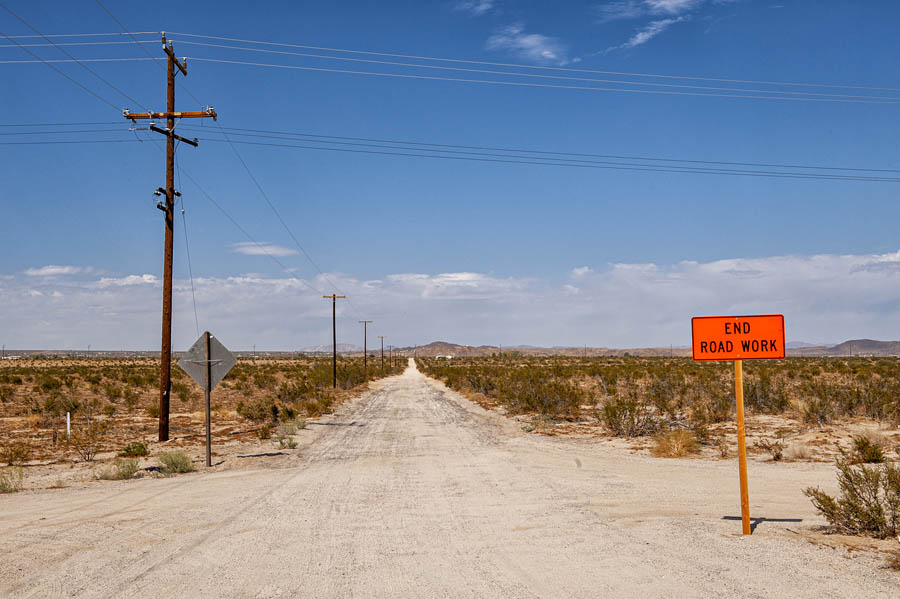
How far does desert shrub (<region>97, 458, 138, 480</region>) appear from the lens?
1406 cm

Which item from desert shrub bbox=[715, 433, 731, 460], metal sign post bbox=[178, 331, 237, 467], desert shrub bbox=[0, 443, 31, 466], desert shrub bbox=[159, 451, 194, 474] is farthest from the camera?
desert shrub bbox=[0, 443, 31, 466]

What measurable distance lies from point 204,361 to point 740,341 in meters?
12.0

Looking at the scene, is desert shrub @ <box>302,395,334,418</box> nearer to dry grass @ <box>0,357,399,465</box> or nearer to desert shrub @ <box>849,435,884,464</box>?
dry grass @ <box>0,357,399,465</box>

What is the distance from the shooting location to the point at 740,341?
26.7 feet

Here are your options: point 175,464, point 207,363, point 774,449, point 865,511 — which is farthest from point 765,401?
point 175,464

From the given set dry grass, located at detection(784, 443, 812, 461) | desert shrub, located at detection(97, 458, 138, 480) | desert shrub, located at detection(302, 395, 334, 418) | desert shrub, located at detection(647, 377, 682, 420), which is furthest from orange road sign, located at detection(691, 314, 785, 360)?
desert shrub, located at detection(302, 395, 334, 418)

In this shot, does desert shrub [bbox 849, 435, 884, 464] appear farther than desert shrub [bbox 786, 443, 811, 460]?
No

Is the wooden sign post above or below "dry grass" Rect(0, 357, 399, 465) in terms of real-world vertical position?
above

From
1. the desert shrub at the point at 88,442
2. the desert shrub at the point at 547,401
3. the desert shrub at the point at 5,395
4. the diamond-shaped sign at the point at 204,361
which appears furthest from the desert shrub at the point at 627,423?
the desert shrub at the point at 5,395

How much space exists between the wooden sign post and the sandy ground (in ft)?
4.61

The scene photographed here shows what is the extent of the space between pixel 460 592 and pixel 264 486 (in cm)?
747

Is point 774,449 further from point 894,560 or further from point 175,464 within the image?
point 175,464

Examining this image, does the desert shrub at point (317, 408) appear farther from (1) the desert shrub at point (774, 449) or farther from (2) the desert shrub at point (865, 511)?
(2) the desert shrub at point (865, 511)

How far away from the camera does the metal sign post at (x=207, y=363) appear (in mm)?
15422
